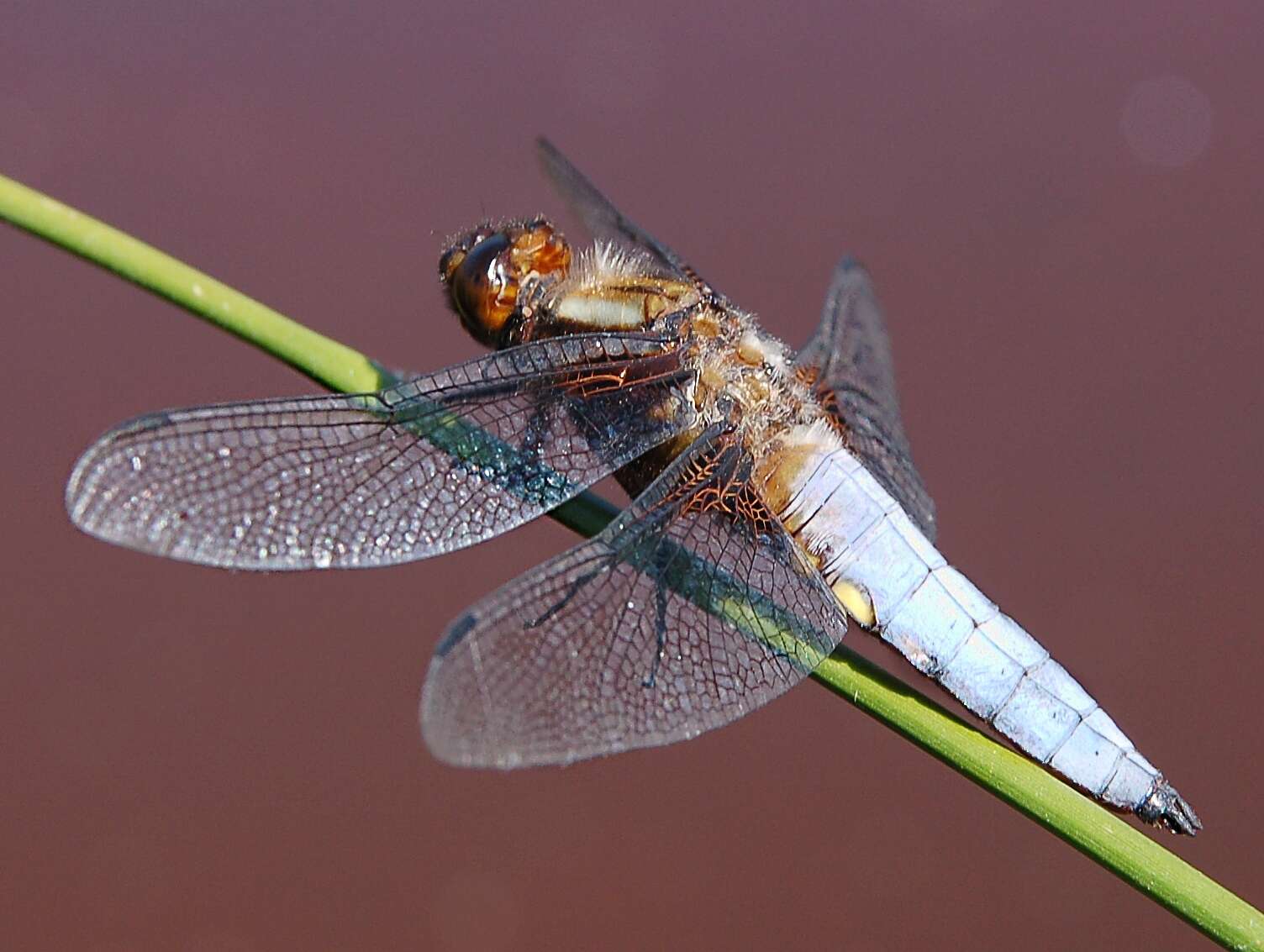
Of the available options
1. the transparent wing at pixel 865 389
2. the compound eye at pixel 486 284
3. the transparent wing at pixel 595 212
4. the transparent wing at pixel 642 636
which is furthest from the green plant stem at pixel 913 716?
the transparent wing at pixel 595 212

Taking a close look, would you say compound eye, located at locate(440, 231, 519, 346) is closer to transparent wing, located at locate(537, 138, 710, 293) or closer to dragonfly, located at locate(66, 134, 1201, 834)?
dragonfly, located at locate(66, 134, 1201, 834)

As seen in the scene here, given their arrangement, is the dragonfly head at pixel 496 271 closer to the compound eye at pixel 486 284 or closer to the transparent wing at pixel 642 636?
the compound eye at pixel 486 284

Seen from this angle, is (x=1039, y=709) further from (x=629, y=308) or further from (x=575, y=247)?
(x=575, y=247)

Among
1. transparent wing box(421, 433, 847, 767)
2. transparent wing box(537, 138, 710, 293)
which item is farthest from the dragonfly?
transparent wing box(537, 138, 710, 293)

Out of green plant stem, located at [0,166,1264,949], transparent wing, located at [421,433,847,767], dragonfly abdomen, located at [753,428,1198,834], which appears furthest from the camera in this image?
dragonfly abdomen, located at [753,428,1198,834]

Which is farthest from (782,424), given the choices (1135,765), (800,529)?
(1135,765)
